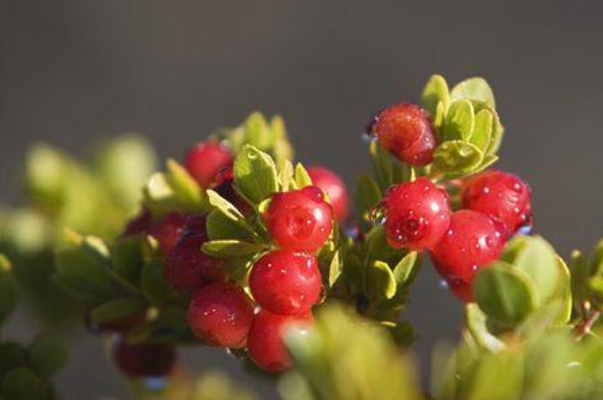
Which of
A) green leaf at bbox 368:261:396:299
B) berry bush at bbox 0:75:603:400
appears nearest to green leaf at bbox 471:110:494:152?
berry bush at bbox 0:75:603:400

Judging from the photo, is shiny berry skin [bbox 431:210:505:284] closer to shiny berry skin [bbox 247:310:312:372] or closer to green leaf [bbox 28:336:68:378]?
shiny berry skin [bbox 247:310:312:372]

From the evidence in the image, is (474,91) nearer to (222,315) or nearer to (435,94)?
(435,94)

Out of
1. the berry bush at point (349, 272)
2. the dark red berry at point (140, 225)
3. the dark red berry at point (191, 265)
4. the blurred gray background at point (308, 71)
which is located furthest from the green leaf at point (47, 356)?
the blurred gray background at point (308, 71)

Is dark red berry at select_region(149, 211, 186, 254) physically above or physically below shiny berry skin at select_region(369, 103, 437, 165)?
below

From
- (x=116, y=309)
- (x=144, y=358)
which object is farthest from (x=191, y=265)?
(x=144, y=358)

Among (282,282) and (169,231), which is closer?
(282,282)

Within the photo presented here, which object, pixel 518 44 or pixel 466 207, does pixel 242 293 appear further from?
pixel 518 44

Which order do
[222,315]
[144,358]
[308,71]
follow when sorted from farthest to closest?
[308,71] → [144,358] → [222,315]

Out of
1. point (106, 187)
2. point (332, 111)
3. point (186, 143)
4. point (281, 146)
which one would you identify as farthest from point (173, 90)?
point (281, 146)
